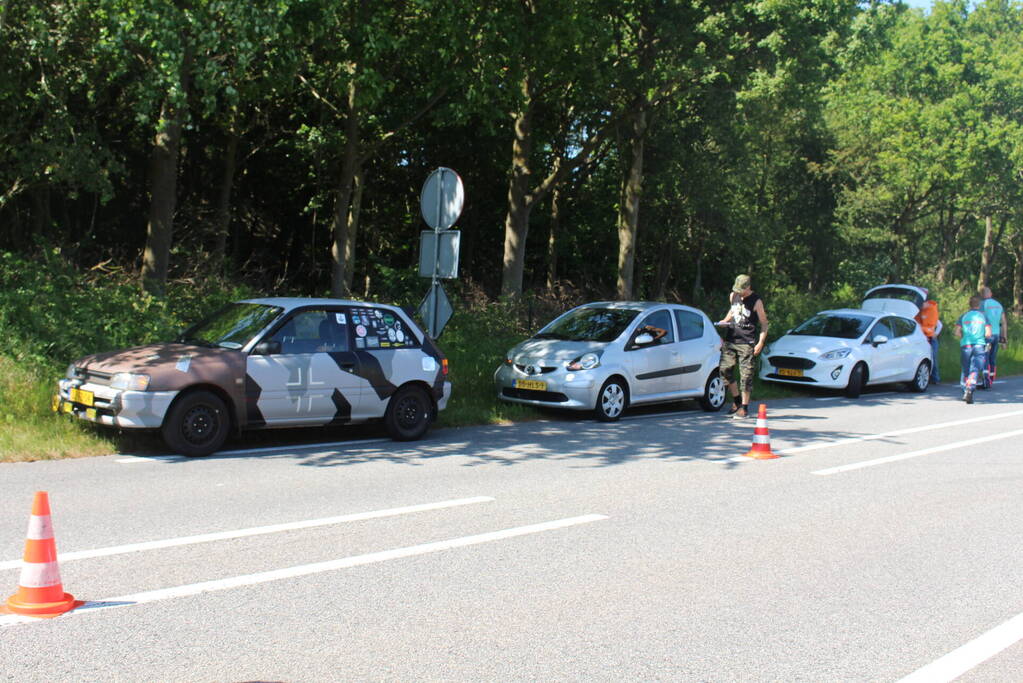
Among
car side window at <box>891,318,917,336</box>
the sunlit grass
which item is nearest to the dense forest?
the sunlit grass

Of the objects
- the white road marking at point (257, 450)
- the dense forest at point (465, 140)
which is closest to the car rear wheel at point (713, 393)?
the white road marking at point (257, 450)

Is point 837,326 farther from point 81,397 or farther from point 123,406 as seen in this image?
point 81,397

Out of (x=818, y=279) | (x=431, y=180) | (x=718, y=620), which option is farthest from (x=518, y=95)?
(x=818, y=279)

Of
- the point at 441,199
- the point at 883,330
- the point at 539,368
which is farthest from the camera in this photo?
the point at 883,330

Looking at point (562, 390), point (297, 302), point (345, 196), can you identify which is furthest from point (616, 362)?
point (345, 196)

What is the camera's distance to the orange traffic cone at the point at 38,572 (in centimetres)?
503

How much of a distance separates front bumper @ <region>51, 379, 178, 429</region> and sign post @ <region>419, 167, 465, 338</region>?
4800mm

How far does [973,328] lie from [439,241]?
33.8 feet

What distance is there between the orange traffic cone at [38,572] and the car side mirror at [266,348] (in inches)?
215

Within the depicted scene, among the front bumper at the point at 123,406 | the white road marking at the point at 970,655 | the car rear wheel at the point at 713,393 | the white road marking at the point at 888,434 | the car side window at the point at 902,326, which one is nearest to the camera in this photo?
the white road marking at the point at 970,655

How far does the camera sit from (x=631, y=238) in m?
25.2

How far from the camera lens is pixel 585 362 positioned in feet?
45.8

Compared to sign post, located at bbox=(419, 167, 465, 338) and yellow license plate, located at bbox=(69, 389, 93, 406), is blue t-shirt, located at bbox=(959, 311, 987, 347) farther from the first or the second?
yellow license plate, located at bbox=(69, 389, 93, 406)

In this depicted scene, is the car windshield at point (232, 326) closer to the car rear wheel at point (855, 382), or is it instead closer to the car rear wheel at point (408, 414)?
the car rear wheel at point (408, 414)
